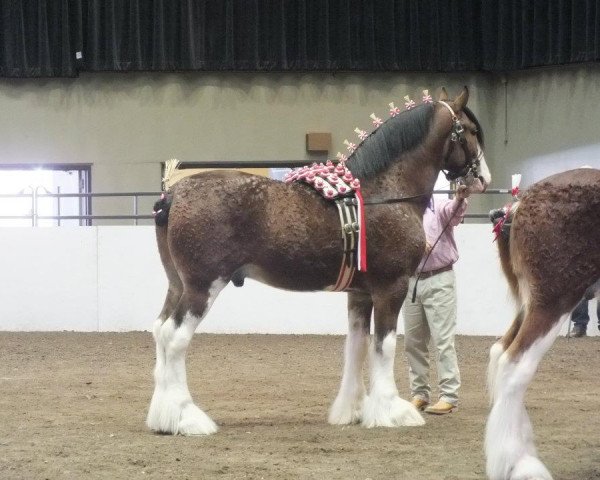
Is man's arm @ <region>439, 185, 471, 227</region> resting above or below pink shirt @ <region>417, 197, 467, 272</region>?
above

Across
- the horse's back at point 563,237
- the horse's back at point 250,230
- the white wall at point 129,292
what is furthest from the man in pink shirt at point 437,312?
the white wall at point 129,292

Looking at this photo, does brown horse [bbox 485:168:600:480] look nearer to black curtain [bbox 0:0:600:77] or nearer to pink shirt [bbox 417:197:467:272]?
pink shirt [bbox 417:197:467:272]

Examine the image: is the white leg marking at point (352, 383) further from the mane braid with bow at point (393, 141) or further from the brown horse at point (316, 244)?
the mane braid with bow at point (393, 141)

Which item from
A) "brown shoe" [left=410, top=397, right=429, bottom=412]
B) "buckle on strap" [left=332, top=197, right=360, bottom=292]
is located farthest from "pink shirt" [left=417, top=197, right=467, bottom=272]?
"brown shoe" [left=410, top=397, right=429, bottom=412]

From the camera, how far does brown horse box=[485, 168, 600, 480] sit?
4.44 m

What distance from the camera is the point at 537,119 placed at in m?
16.8

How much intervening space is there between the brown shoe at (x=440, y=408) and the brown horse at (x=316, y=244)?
1.74ft

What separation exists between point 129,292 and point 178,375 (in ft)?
21.3

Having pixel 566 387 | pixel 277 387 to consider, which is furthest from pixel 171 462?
pixel 566 387

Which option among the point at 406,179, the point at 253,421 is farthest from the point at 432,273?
the point at 253,421

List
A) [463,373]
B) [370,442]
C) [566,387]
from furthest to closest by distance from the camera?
[463,373] < [566,387] < [370,442]

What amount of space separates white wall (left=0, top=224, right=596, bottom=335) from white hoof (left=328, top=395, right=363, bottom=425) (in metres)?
5.62

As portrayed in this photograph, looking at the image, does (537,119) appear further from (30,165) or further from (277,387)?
(277,387)

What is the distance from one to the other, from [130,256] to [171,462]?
7399 mm
